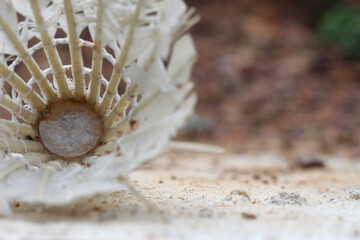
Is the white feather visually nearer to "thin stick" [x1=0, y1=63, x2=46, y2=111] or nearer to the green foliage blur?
"thin stick" [x1=0, y1=63, x2=46, y2=111]

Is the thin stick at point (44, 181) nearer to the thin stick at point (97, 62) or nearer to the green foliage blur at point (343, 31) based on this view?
the thin stick at point (97, 62)

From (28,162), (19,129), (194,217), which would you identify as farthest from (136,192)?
(19,129)

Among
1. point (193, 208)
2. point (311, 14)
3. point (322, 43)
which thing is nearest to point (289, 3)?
point (311, 14)

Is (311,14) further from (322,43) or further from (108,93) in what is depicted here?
(108,93)

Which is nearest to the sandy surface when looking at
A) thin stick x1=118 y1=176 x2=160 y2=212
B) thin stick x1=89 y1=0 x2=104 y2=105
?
thin stick x1=118 y1=176 x2=160 y2=212

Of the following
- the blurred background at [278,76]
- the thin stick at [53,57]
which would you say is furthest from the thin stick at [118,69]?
the blurred background at [278,76]
